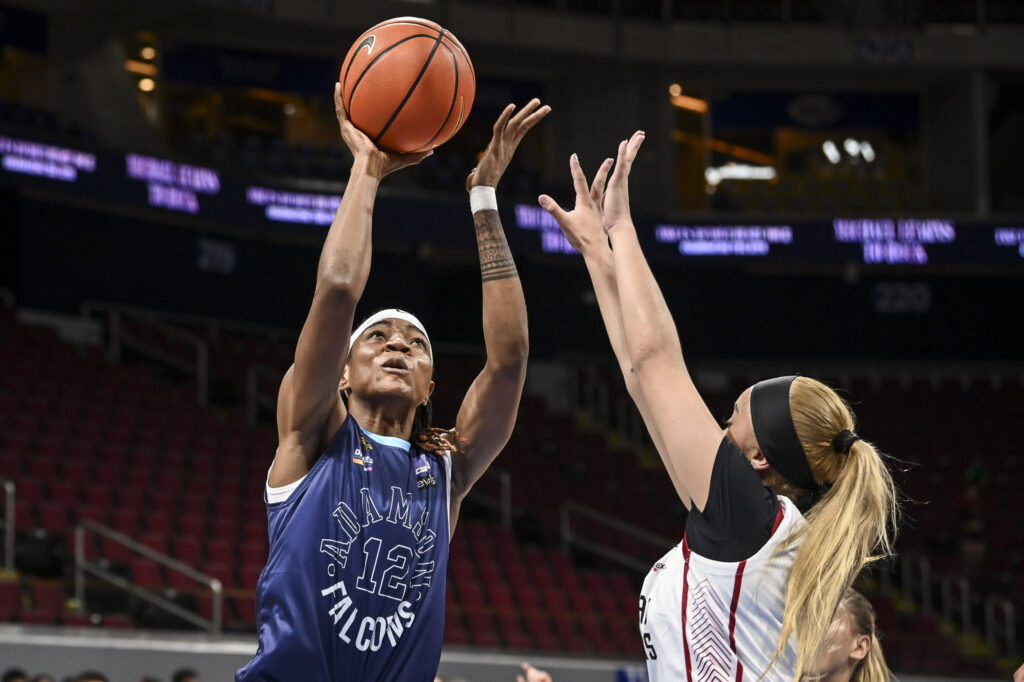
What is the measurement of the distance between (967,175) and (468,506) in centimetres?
1015

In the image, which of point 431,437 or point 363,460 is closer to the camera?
point 363,460

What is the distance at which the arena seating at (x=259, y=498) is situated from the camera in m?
10.5

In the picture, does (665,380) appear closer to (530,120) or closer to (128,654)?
(530,120)

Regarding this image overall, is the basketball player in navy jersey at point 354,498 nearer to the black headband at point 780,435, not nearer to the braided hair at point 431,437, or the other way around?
the braided hair at point 431,437

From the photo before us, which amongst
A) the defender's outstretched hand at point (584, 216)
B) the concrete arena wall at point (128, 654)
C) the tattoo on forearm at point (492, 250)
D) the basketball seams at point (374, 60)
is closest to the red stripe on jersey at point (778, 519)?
the defender's outstretched hand at point (584, 216)

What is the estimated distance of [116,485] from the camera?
1161 cm

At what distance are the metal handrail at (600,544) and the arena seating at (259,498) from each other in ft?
0.37

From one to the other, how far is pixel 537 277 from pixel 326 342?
1729 centimetres

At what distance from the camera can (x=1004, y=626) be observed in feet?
48.9

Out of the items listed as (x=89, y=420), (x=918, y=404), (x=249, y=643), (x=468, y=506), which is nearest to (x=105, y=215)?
(x=89, y=420)

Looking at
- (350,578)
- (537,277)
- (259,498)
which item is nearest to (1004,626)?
(259,498)

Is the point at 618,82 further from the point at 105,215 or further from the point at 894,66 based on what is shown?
the point at 105,215

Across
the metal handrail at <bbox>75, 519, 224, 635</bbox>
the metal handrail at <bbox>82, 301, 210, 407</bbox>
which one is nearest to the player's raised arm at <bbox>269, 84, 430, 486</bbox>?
the metal handrail at <bbox>75, 519, 224, 635</bbox>

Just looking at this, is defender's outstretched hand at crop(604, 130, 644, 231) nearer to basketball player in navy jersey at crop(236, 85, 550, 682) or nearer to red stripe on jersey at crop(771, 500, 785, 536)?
basketball player in navy jersey at crop(236, 85, 550, 682)
